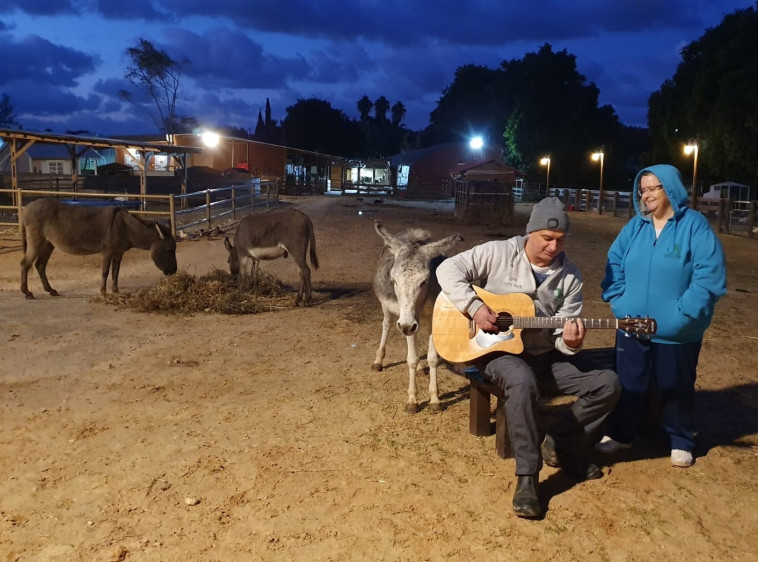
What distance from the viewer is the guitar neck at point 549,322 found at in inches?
142

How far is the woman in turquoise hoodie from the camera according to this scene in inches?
147

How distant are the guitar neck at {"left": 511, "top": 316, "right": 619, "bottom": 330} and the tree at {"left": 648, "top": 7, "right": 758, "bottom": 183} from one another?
23.8 metres

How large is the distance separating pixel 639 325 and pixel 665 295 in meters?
0.45

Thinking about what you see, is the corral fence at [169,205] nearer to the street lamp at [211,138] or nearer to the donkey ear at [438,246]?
the donkey ear at [438,246]

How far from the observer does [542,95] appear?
182 feet

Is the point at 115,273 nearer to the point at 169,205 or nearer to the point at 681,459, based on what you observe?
the point at 681,459

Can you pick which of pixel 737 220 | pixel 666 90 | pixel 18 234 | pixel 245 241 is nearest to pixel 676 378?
pixel 245 241

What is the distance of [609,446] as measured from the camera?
4.27 metres

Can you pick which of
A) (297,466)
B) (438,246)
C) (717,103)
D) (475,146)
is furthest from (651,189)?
(475,146)

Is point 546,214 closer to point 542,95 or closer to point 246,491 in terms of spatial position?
point 246,491

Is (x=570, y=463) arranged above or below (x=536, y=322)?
below

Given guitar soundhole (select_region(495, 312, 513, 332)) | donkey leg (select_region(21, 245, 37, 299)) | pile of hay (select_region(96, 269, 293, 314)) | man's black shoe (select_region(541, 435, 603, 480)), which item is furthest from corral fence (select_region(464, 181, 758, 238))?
guitar soundhole (select_region(495, 312, 513, 332))

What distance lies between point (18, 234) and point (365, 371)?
12.8m

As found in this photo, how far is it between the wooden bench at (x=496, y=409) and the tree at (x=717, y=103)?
23.0 meters
